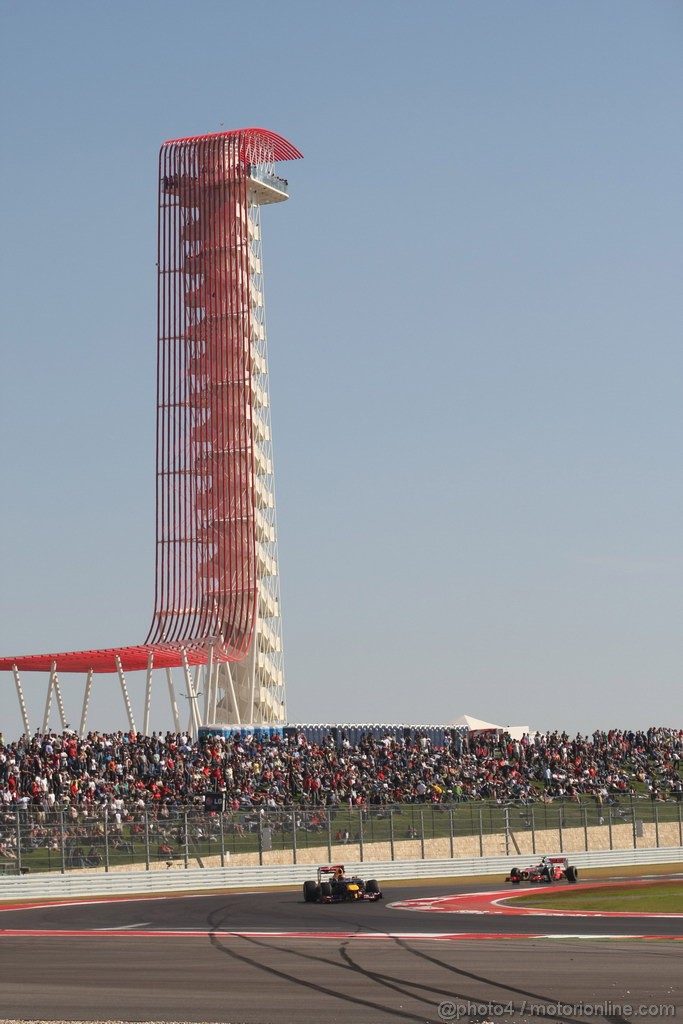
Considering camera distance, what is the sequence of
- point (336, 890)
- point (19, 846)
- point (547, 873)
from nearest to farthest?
point (336, 890)
point (19, 846)
point (547, 873)

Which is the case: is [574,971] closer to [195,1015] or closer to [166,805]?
[195,1015]

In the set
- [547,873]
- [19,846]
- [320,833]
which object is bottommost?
[547,873]

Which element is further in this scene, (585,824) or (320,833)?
(585,824)

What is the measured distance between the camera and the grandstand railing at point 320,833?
40000mm

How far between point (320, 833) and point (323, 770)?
715 cm

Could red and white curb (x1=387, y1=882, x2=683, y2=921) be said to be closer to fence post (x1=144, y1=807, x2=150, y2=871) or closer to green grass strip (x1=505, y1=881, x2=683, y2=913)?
green grass strip (x1=505, y1=881, x2=683, y2=913)

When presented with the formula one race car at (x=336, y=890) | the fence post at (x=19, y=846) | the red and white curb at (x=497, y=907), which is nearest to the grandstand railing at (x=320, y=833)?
the fence post at (x=19, y=846)

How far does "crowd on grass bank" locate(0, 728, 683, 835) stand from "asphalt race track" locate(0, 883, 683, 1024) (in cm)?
1245

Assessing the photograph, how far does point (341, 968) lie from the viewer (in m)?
20.2

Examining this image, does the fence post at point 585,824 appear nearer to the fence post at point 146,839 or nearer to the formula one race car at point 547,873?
the formula one race car at point 547,873

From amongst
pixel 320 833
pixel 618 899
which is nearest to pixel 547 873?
pixel 618 899

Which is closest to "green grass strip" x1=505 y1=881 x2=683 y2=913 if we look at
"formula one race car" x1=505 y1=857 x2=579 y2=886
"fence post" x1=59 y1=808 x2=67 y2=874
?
"formula one race car" x1=505 y1=857 x2=579 y2=886

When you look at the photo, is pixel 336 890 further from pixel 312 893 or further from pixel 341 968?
pixel 341 968

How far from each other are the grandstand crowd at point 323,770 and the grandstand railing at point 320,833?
518 millimetres
